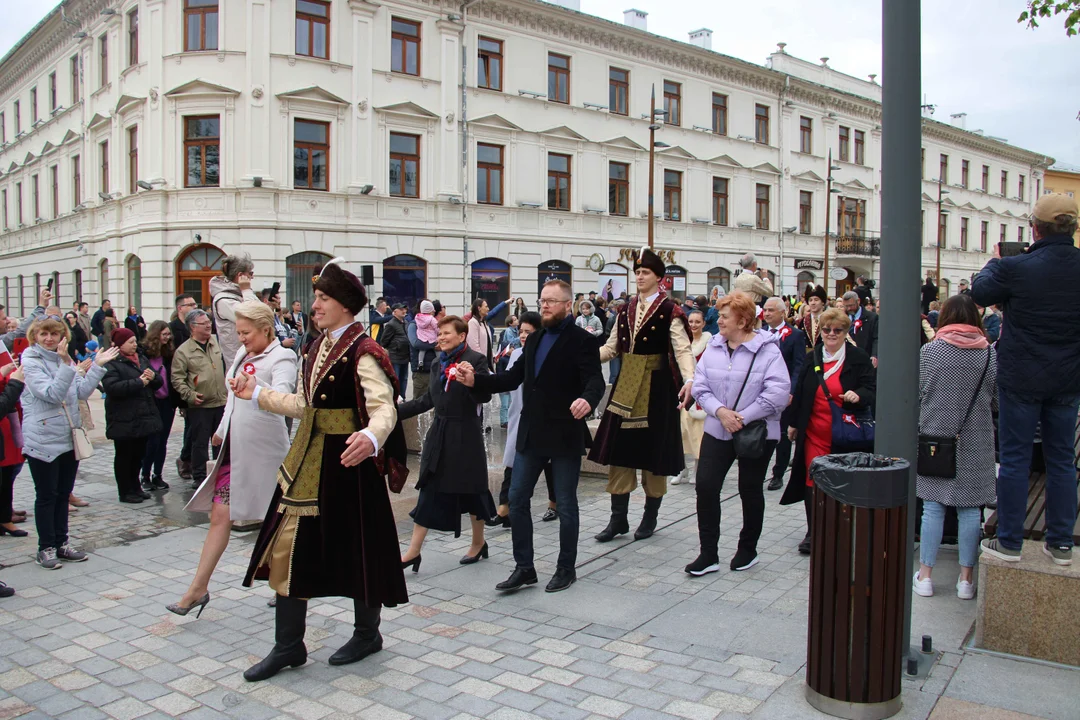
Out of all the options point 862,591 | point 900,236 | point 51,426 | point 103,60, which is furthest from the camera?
point 103,60

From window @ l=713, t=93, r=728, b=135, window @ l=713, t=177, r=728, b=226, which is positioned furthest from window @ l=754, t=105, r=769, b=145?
window @ l=713, t=177, r=728, b=226

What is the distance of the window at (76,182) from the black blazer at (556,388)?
31.0 metres

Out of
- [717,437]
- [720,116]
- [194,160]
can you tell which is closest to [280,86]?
[194,160]

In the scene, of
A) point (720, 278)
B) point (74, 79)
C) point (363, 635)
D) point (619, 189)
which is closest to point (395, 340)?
point (363, 635)

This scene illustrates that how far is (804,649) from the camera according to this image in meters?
4.74

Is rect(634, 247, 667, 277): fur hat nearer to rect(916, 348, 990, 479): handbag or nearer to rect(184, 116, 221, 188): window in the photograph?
rect(916, 348, 990, 479): handbag

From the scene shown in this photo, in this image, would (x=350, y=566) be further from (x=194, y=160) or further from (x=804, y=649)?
(x=194, y=160)

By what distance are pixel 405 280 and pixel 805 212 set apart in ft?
71.9

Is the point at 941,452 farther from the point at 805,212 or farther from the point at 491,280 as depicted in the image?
the point at 805,212

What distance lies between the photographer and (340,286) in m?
4.67

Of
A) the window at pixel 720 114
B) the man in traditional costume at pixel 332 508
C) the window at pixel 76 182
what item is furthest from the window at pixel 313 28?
the man in traditional costume at pixel 332 508

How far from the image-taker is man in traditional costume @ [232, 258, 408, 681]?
451 cm

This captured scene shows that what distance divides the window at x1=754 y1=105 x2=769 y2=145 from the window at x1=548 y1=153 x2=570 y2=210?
11.0 m

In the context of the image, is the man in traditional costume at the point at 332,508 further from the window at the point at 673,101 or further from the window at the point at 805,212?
the window at the point at 805,212
